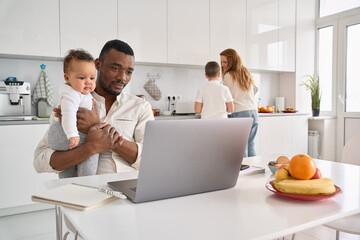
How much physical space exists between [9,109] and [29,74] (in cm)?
54

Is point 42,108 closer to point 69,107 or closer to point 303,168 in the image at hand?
point 69,107

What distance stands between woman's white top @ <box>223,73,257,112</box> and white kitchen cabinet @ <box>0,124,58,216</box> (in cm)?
204

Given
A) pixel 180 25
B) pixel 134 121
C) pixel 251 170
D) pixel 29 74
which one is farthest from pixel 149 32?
pixel 251 170

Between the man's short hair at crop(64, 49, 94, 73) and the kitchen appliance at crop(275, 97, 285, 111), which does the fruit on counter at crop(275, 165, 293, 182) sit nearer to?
the man's short hair at crop(64, 49, 94, 73)

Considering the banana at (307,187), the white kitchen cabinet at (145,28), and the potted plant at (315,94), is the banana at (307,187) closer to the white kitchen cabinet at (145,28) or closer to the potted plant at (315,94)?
the white kitchen cabinet at (145,28)

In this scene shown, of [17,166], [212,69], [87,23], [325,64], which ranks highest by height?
[87,23]

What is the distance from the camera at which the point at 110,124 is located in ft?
4.94

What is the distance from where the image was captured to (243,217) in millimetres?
743

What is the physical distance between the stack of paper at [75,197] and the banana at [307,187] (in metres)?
0.49

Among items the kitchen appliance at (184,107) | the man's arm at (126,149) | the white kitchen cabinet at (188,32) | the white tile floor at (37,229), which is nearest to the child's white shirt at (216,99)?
the kitchen appliance at (184,107)

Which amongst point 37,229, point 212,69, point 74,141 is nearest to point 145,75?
point 212,69

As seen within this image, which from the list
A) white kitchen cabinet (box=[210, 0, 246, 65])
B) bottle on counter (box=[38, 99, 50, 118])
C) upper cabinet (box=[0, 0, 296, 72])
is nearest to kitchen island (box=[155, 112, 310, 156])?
upper cabinet (box=[0, 0, 296, 72])

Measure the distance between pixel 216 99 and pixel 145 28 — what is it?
1.19 metres

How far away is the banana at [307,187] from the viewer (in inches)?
33.4
